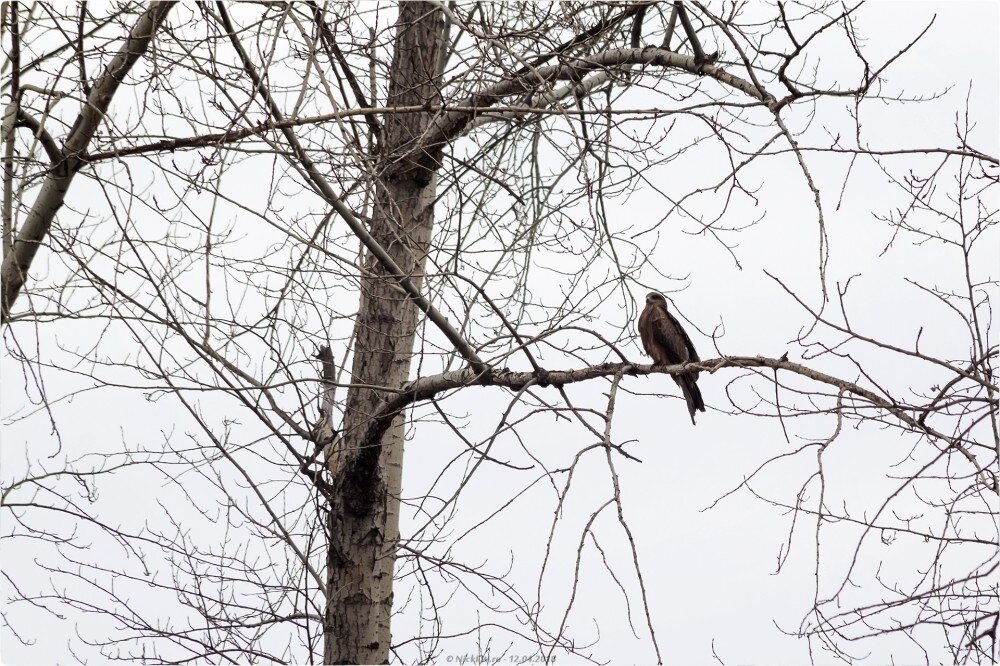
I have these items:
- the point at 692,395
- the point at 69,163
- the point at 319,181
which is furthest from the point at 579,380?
the point at 69,163

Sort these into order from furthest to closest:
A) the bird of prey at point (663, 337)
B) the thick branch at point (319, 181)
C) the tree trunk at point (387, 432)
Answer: the bird of prey at point (663, 337) → the tree trunk at point (387, 432) → the thick branch at point (319, 181)

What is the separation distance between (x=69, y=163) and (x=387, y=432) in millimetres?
2029

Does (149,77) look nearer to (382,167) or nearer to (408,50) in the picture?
(382,167)

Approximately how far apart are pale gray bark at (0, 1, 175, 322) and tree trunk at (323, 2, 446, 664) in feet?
4.27

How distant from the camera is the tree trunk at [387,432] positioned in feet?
16.4

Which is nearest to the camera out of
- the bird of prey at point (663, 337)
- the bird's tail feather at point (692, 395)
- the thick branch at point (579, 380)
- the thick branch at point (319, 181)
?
the thick branch at point (579, 380)

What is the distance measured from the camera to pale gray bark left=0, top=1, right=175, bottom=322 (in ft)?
13.1

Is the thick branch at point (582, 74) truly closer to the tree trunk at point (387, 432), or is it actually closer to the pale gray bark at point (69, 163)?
the tree trunk at point (387, 432)

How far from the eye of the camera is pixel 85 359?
4180 millimetres

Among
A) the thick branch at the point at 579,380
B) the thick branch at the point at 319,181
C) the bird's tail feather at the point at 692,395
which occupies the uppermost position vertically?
the bird's tail feather at the point at 692,395

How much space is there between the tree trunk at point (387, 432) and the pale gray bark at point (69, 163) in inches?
51.2

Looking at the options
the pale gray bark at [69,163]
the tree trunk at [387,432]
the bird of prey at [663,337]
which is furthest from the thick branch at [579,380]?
the bird of prey at [663,337]

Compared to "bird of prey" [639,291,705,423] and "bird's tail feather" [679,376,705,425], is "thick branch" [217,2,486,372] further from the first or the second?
"bird of prey" [639,291,705,423]

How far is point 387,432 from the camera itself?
5.27 meters
